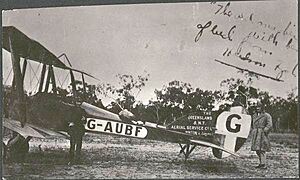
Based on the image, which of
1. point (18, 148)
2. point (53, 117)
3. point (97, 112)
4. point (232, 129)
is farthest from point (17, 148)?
point (232, 129)

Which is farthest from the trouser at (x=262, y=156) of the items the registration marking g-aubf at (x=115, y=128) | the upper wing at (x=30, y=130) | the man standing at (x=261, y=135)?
the upper wing at (x=30, y=130)

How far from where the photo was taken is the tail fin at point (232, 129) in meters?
1.76

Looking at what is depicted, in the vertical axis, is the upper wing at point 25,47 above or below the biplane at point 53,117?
above

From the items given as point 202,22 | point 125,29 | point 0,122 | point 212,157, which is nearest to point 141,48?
point 125,29

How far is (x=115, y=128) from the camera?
5.95 feet

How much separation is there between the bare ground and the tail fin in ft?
0.08

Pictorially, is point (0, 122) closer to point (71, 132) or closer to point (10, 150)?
point (10, 150)

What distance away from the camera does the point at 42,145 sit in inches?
72.2

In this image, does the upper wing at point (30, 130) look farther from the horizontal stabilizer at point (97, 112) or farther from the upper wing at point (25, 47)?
the upper wing at point (25, 47)

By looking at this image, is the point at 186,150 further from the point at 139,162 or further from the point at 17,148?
the point at 17,148

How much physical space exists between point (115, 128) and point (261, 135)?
0.49 m

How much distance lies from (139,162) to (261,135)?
0.42 meters

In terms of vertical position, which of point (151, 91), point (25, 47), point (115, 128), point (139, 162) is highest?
point (25, 47)
